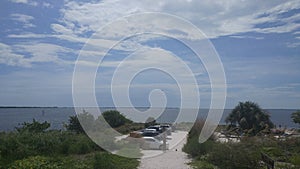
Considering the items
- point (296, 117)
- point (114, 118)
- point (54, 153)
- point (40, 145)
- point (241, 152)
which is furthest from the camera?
point (114, 118)

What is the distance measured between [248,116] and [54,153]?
2248 cm

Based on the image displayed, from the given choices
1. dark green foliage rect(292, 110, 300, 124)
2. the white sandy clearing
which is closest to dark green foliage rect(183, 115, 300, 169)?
the white sandy clearing

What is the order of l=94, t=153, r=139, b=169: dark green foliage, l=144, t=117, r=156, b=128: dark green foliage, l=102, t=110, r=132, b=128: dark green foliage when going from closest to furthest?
l=94, t=153, r=139, b=169: dark green foliage
l=144, t=117, r=156, b=128: dark green foliage
l=102, t=110, r=132, b=128: dark green foliage

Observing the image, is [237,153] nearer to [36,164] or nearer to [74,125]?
[36,164]

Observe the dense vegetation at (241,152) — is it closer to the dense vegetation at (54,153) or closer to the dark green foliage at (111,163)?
the dark green foliage at (111,163)

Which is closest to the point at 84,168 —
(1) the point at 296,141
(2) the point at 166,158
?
(2) the point at 166,158

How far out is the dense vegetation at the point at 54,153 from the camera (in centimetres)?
1237

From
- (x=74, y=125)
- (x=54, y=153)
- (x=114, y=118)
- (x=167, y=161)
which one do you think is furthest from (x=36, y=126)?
(x=114, y=118)

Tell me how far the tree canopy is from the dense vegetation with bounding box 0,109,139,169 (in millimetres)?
18768

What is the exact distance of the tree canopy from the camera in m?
32.8

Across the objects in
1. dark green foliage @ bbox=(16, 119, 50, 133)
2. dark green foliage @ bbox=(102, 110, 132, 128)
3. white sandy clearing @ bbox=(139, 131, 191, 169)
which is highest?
dark green foliage @ bbox=(102, 110, 132, 128)

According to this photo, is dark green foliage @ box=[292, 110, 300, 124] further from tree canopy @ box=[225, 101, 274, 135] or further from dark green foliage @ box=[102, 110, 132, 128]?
dark green foliage @ box=[102, 110, 132, 128]

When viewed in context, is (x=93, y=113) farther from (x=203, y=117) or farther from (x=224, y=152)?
(x=224, y=152)

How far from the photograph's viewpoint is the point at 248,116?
33.8 meters
